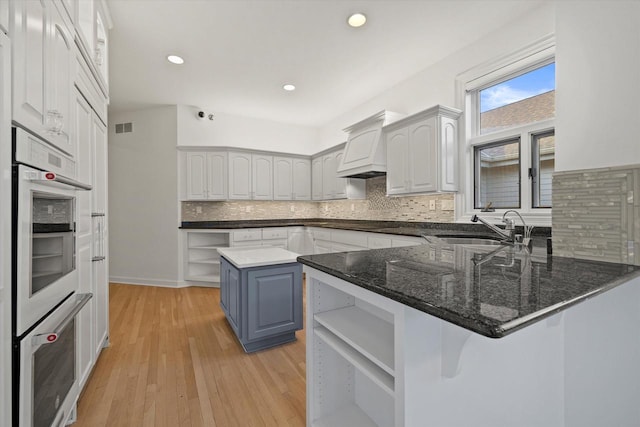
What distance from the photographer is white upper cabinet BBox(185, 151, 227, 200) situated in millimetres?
4684

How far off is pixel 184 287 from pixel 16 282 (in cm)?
389

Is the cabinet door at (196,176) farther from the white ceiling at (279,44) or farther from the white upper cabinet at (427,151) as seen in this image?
the white upper cabinet at (427,151)

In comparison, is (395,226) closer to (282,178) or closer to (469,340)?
(282,178)

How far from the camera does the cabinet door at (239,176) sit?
4.81 metres

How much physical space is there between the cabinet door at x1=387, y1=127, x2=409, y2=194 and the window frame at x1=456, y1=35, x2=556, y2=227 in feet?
1.99

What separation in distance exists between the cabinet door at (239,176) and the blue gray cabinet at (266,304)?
8.16ft

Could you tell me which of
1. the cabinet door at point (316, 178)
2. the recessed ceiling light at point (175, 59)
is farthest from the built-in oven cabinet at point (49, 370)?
the cabinet door at point (316, 178)

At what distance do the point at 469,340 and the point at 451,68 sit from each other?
10.8ft

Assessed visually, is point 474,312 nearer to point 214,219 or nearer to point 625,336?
point 625,336

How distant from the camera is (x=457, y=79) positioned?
3.22m

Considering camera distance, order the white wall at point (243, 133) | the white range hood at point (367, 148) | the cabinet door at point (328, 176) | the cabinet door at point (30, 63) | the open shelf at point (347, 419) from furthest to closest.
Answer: the cabinet door at point (328, 176) → the white wall at point (243, 133) → the white range hood at point (367, 148) → the open shelf at point (347, 419) → the cabinet door at point (30, 63)

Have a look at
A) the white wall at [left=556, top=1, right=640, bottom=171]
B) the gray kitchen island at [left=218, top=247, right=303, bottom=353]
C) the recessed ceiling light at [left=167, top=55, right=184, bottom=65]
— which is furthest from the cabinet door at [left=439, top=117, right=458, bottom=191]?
the recessed ceiling light at [left=167, top=55, right=184, bottom=65]

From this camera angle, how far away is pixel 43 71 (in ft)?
3.75

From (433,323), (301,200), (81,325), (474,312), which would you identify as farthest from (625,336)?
(301,200)
